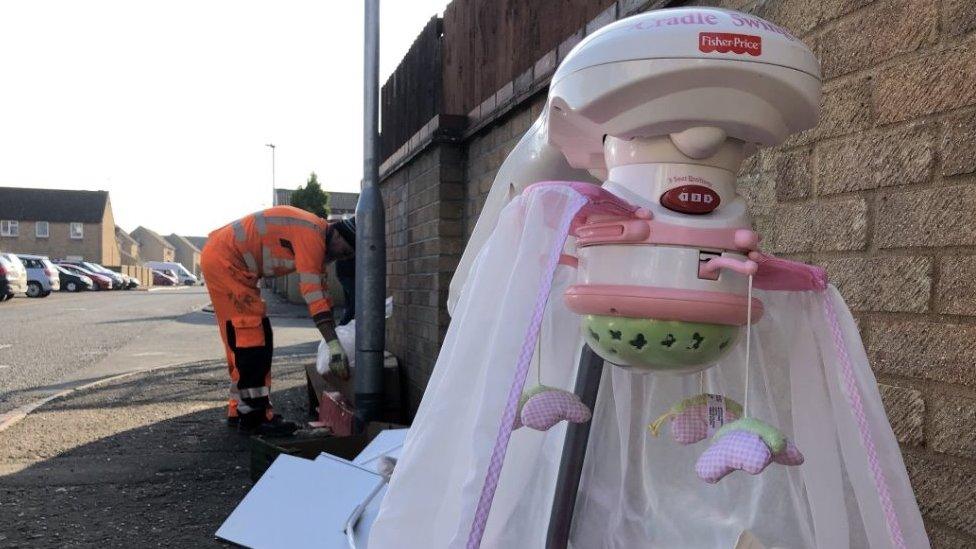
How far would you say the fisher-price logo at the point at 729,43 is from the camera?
1.02 meters

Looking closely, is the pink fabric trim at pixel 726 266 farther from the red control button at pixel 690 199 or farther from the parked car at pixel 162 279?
the parked car at pixel 162 279

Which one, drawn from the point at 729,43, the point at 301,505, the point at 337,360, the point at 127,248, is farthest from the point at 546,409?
the point at 127,248

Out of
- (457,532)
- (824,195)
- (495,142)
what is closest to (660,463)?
(457,532)

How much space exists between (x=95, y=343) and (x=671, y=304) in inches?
447

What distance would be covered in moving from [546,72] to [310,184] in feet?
95.9

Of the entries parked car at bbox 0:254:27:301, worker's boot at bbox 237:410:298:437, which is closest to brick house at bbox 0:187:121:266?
parked car at bbox 0:254:27:301

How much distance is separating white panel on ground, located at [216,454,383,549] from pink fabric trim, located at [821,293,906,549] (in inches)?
52.1

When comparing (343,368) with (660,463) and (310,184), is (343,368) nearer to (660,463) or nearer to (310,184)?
(660,463)

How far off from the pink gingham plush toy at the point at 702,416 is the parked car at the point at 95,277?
3897cm

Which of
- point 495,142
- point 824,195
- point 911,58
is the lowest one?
point 824,195

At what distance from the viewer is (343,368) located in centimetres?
466

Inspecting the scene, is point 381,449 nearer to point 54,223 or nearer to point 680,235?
point 680,235

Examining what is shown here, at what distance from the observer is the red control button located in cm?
110

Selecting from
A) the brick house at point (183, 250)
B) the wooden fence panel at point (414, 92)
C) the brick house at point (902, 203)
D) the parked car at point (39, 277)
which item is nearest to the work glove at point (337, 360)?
the wooden fence panel at point (414, 92)
